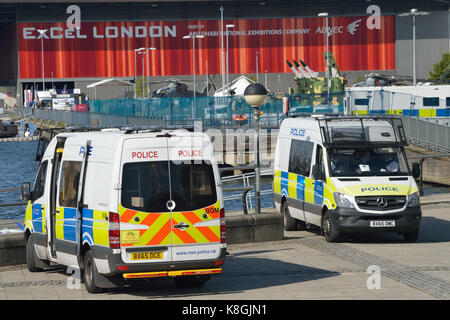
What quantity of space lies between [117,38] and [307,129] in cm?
10251

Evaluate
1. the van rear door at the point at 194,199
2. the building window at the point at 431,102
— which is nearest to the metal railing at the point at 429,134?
the building window at the point at 431,102

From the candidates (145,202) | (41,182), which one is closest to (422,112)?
(41,182)

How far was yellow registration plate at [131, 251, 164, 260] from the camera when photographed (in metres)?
11.9

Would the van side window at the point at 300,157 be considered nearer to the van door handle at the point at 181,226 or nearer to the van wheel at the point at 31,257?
the van wheel at the point at 31,257

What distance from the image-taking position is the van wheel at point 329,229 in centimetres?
1755

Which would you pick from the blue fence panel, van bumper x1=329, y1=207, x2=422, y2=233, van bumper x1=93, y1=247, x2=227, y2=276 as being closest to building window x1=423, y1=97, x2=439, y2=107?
the blue fence panel

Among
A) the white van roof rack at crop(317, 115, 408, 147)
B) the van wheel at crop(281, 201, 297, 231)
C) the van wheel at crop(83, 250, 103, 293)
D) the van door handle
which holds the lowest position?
the van wheel at crop(281, 201, 297, 231)

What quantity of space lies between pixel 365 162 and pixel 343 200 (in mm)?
1128

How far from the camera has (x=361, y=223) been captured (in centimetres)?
1734

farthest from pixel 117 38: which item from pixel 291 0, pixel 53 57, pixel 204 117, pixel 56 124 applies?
pixel 204 117

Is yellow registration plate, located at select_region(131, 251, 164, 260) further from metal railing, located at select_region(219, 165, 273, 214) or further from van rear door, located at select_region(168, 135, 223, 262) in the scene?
metal railing, located at select_region(219, 165, 273, 214)

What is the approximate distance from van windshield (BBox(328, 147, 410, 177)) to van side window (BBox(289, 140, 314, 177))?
2.85ft

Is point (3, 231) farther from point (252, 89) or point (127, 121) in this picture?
point (127, 121)

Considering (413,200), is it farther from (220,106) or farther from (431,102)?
(220,106)
